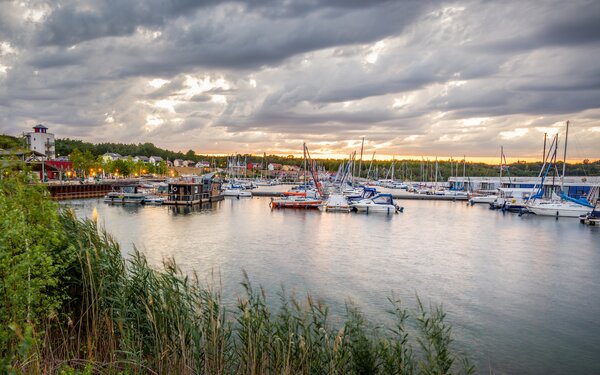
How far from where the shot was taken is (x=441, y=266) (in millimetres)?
27500

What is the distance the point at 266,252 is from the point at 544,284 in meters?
19.2

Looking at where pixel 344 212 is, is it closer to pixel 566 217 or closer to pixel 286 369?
pixel 566 217

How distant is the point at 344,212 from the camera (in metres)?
59.1

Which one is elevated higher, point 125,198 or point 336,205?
point 125,198

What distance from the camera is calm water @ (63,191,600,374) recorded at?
15711 mm

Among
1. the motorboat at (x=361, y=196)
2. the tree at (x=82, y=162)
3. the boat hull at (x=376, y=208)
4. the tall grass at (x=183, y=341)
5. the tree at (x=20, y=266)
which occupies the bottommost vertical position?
the boat hull at (x=376, y=208)

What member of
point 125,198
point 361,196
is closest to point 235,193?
point 125,198

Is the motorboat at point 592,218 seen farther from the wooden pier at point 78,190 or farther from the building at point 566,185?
the wooden pier at point 78,190

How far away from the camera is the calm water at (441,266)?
15.7 metres

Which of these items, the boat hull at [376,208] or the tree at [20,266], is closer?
the tree at [20,266]

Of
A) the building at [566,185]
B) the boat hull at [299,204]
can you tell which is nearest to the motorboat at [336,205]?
the boat hull at [299,204]

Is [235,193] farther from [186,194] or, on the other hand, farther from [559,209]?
[559,209]

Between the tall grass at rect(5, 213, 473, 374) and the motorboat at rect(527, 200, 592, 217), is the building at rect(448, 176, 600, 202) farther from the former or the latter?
the tall grass at rect(5, 213, 473, 374)

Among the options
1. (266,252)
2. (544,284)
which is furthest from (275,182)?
(544,284)
